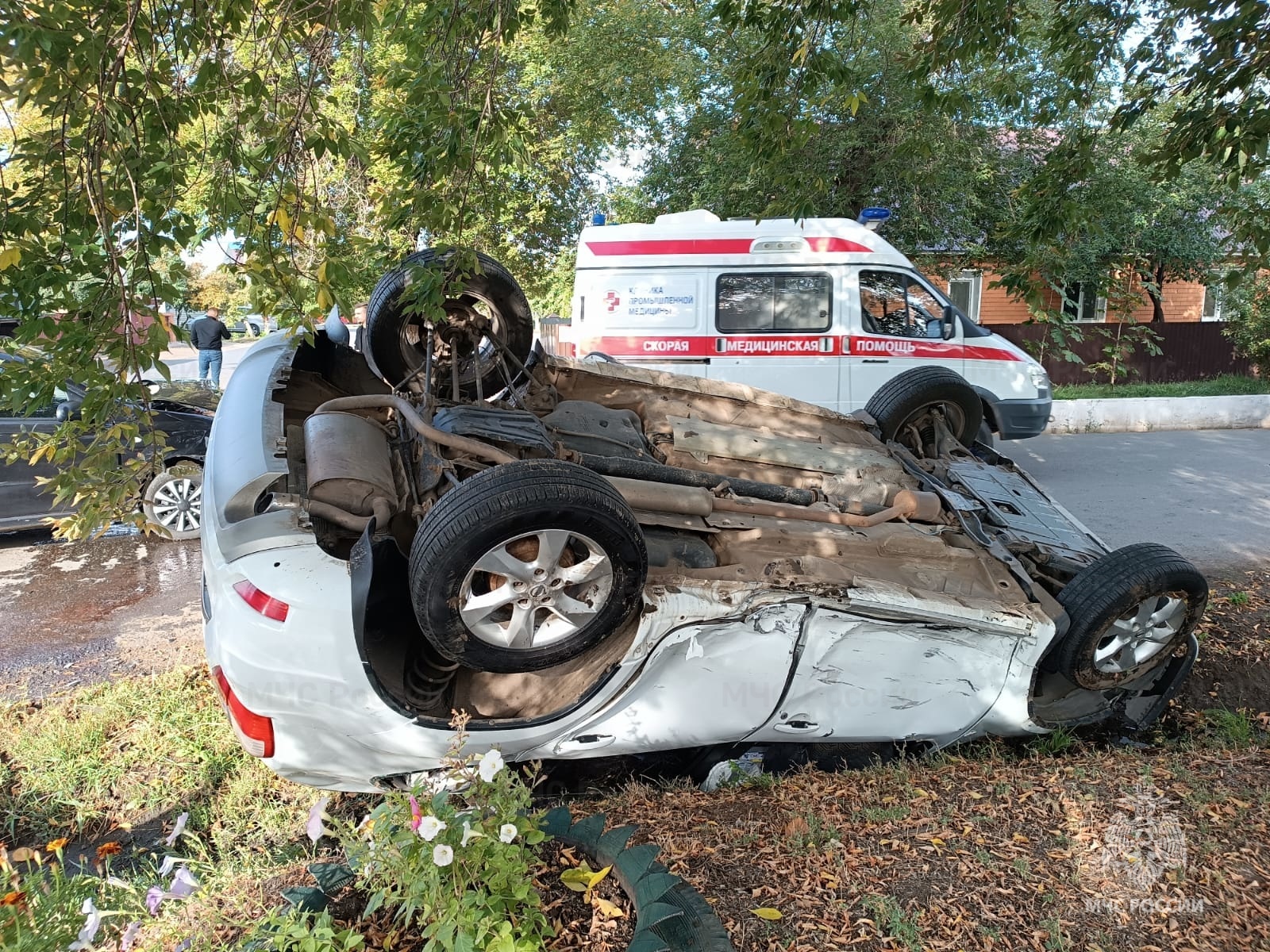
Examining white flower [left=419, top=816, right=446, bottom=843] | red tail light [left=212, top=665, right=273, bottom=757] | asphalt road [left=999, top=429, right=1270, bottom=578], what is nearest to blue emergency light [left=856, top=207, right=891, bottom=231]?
asphalt road [left=999, top=429, right=1270, bottom=578]

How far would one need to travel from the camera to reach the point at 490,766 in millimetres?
1943

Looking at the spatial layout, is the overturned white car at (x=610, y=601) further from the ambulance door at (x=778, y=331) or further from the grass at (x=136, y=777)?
the ambulance door at (x=778, y=331)

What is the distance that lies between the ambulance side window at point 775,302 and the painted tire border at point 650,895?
6780 millimetres

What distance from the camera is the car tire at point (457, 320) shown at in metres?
4.69

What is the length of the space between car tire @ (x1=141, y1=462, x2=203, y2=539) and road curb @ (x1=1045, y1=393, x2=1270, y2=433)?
35.7 ft

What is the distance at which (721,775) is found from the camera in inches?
131

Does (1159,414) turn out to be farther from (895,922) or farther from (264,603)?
(264,603)

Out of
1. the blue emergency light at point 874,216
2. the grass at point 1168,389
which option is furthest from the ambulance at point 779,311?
the grass at point 1168,389

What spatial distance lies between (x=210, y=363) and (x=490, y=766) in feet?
43.1

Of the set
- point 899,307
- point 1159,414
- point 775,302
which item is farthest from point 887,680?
point 1159,414

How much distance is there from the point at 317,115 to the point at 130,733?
118 inches

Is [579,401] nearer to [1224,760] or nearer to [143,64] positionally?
[143,64]

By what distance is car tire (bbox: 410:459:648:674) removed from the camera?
273 centimetres

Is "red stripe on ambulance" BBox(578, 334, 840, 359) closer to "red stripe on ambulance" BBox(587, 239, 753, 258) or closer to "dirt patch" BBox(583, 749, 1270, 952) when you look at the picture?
"red stripe on ambulance" BBox(587, 239, 753, 258)
